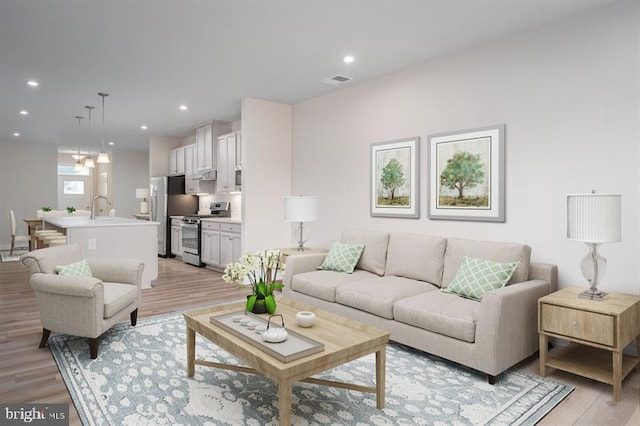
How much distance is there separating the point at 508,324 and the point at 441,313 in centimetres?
43

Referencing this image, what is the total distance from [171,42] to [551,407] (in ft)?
13.1

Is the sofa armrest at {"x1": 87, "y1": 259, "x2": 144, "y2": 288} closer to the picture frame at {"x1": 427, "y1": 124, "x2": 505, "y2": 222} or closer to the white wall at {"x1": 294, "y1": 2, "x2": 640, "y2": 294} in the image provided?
the white wall at {"x1": 294, "y1": 2, "x2": 640, "y2": 294}

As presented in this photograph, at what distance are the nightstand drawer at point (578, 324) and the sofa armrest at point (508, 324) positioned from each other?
5.5 inches

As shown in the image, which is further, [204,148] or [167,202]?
[167,202]

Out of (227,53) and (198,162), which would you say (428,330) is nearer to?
(227,53)

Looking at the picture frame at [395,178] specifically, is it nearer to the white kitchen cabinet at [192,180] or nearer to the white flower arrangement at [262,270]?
the white flower arrangement at [262,270]

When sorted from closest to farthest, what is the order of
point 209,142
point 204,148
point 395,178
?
point 395,178 < point 209,142 < point 204,148

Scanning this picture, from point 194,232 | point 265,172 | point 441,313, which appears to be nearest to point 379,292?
point 441,313

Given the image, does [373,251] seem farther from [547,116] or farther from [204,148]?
[204,148]

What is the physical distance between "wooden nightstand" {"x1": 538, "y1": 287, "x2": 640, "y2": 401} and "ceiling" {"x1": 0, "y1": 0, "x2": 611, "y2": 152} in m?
2.13

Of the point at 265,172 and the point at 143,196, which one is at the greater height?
the point at 265,172

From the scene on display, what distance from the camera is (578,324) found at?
8.20 feet

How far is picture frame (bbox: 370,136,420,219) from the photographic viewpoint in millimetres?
4230

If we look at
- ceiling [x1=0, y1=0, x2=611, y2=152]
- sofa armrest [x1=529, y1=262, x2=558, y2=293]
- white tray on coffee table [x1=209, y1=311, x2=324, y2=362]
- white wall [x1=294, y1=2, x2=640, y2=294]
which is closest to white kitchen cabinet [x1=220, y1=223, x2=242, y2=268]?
ceiling [x1=0, y1=0, x2=611, y2=152]
